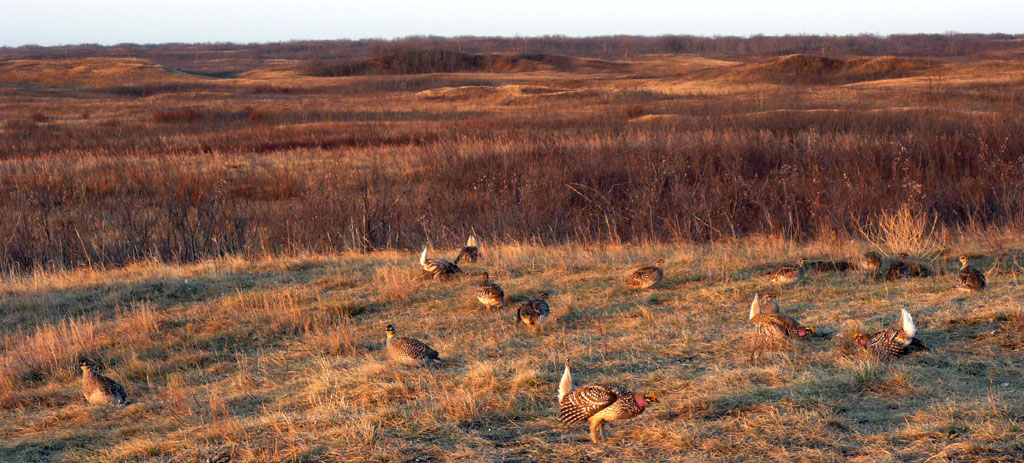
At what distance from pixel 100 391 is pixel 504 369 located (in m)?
2.93

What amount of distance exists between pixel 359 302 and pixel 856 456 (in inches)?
220

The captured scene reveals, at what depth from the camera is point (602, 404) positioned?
4.62 metres

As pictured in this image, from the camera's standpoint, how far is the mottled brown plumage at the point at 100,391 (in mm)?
5988

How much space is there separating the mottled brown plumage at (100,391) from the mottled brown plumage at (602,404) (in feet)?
11.2

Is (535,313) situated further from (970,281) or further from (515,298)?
(970,281)

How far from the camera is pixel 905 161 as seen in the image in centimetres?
1731

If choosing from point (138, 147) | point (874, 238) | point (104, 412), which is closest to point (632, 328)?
point (104, 412)

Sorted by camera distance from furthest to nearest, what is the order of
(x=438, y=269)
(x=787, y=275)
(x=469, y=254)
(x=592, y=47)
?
(x=592, y=47)
(x=469, y=254)
(x=438, y=269)
(x=787, y=275)

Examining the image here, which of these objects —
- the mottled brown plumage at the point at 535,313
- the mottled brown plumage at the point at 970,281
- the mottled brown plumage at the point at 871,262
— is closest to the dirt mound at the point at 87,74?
the mottled brown plumage at the point at 535,313

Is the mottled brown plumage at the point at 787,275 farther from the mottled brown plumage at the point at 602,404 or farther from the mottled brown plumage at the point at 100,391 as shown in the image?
the mottled brown plumage at the point at 100,391

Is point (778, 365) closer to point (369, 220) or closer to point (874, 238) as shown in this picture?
point (874, 238)

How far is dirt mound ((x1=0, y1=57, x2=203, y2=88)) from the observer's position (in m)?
71.7

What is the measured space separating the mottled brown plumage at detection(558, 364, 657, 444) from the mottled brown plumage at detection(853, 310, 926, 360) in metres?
2.16

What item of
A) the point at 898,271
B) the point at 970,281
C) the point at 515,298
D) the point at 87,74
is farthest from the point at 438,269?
the point at 87,74
